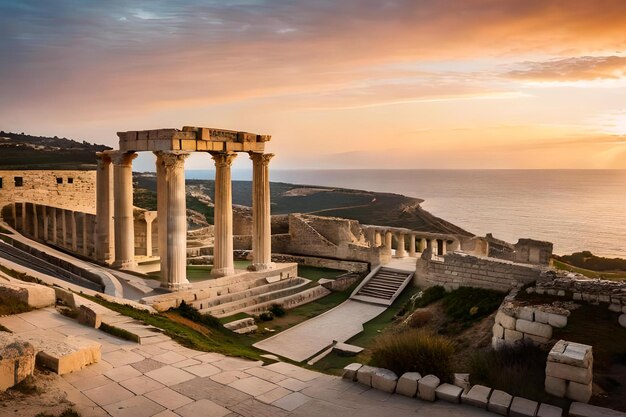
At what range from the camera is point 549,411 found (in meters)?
7.35

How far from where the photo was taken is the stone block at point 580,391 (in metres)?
7.91

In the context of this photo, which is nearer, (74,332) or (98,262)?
(74,332)

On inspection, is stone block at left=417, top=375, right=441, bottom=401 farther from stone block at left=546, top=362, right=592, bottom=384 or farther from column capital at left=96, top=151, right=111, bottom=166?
column capital at left=96, top=151, right=111, bottom=166

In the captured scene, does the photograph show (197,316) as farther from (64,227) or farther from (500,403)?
(64,227)

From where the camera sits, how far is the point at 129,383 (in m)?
8.52

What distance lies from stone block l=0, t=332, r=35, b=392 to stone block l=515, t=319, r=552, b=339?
32.7 ft

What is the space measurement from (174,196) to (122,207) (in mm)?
4006

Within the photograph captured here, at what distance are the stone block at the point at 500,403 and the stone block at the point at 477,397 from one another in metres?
0.08

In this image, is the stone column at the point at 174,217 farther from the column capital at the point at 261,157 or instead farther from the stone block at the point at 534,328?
the stone block at the point at 534,328

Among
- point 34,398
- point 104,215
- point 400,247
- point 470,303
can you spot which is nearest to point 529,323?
point 470,303

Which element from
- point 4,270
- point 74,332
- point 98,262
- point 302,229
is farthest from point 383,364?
point 302,229

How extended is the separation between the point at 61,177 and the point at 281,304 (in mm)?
18067

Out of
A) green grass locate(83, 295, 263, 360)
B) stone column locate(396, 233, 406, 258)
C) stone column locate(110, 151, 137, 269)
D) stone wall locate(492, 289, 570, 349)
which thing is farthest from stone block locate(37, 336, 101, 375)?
stone column locate(396, 233, 406, 258)

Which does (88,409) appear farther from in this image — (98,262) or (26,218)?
(26,218)
